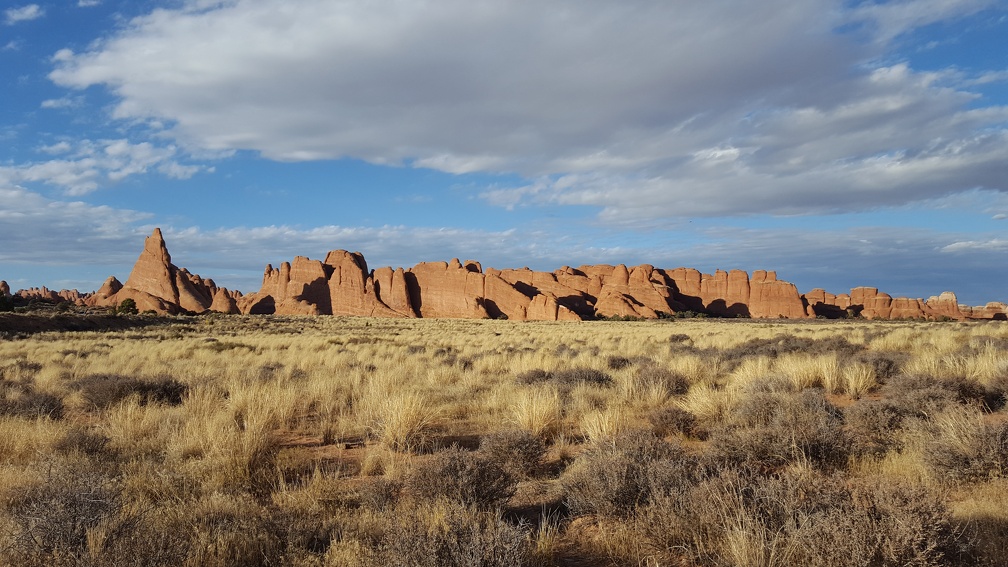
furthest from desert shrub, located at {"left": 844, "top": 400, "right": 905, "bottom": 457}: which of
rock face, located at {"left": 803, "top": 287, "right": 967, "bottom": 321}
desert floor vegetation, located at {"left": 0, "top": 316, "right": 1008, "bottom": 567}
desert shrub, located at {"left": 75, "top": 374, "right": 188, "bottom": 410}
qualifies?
rock face, located at {"left": 803, "top": 287, "right": 967, "bottom": 321}

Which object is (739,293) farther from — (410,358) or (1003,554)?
(1003,554)

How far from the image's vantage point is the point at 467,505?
4168mm

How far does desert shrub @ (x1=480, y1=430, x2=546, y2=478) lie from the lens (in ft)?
17.9

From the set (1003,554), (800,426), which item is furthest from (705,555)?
(800,426)

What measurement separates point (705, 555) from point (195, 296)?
100m

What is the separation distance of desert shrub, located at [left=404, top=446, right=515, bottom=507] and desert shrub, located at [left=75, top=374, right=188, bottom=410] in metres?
6.30

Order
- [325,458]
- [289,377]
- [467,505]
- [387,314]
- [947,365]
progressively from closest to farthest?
[467,505]
[325,458]
[947,365]
[289,377]
[387,314]

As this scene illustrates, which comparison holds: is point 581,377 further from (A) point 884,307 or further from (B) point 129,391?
(A) point 884,307

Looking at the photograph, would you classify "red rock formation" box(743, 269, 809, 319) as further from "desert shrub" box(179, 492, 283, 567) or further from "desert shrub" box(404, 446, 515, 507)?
"desert shrub" box(179, 492, 283, 567)

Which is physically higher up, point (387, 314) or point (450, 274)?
point (450, 274)

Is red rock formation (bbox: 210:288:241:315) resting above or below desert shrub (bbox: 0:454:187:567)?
above

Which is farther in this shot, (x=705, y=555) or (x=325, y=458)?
(x=325, y=458)

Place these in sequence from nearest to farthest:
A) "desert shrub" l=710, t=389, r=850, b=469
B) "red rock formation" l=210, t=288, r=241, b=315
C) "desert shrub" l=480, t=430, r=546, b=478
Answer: "desert shrub" l=710, t=389, r=850, b=469, "desert shrub" l=480, t=430, r=546, b=478, "red rock formation" l=210, t=288, r=241, b=315

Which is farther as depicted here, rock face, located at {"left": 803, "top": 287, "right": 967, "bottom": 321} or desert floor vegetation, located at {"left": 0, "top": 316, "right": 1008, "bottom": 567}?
rock face, located at {"left": 803, "top": 287, "right": 967, "bottom": 321}
